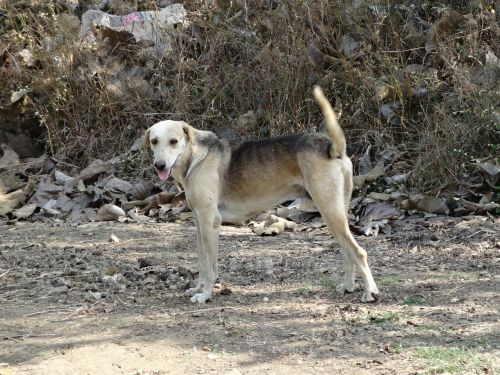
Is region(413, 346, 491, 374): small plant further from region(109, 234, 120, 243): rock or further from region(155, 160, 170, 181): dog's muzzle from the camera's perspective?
region(109, 234, 120, 243): rock

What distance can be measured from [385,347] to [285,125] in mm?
5000

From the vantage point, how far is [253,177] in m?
5.56

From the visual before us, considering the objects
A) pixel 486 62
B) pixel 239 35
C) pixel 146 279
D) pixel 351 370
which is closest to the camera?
pixel 351 370

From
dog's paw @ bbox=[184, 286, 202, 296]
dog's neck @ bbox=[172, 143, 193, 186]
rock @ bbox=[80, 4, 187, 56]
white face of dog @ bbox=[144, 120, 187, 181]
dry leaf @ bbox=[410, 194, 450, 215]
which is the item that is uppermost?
rock @ bbox=[80, 4, 187, 56]

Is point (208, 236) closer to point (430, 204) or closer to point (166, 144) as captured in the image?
point (166, 144)

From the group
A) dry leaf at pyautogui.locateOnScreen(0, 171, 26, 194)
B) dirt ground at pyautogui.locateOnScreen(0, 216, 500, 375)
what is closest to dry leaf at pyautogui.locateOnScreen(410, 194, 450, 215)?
dirt ground at pyautogui.locateOnScreen(0, 216, 500, 375)

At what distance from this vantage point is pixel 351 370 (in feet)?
13.0

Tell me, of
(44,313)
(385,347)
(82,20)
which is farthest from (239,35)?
(385,347)

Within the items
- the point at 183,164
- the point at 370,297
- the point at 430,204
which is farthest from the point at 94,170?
the point at 370,297

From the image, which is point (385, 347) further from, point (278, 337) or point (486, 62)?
point (486, 62)

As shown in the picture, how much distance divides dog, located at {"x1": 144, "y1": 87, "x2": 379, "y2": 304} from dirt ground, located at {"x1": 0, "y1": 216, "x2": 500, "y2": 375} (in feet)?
1.01

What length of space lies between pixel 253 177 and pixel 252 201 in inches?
7.5

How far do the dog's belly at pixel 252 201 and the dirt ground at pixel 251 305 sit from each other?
546 mm

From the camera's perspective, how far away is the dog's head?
209 inches
